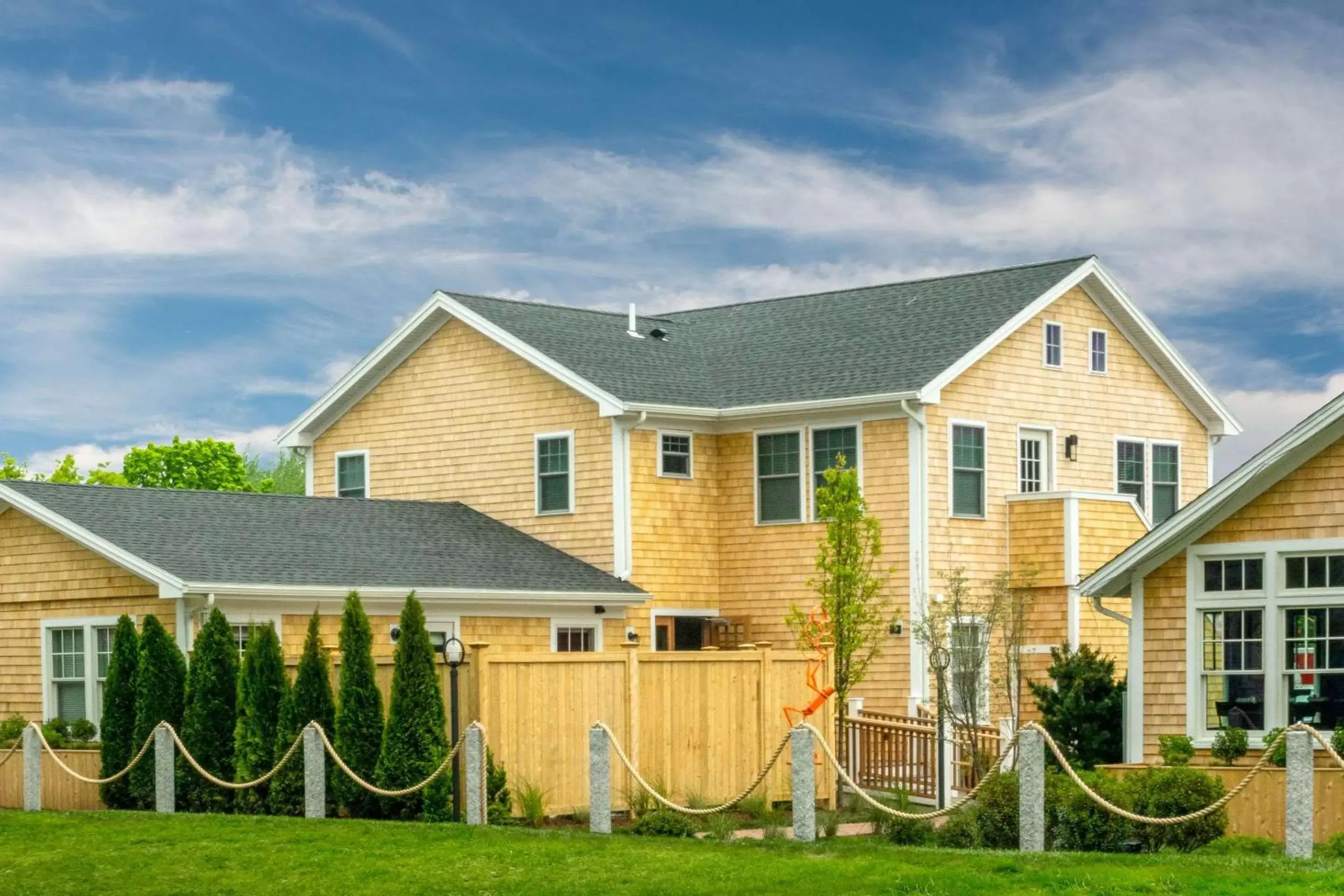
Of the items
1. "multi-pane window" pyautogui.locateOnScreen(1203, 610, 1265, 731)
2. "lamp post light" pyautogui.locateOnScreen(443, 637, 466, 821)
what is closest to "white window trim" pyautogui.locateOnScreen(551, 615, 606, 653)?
"lamp post light" pyautogui.locateOnScreen(443, 637, 466, 821)

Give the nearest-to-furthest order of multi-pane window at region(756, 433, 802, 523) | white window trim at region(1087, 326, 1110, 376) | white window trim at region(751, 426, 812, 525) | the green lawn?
the green lawn < white window trim at region(751, 426, 812, 525) < multi-pane window at region(756, 433, 802, 523) < white window trim at region(1087, 326, 1110, 376)

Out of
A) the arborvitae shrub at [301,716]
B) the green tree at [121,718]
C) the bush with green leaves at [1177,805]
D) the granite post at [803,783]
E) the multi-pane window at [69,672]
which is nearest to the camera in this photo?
the bush with green leaves at [1177,805]

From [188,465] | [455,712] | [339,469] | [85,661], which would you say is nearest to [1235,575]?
[455,712]

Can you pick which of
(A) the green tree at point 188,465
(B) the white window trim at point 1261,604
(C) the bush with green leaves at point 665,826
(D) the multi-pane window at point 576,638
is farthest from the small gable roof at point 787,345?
(A) the green tree at point 188,465

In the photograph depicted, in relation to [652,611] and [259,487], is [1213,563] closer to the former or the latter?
[652,611]

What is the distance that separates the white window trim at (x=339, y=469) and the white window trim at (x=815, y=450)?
8897 millimetres

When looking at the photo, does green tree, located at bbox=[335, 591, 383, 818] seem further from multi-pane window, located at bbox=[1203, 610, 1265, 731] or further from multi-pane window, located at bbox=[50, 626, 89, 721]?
multi-pane window, located at bbox=[1203, 610, 1265, 731]

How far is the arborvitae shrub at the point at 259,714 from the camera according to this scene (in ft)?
83.4

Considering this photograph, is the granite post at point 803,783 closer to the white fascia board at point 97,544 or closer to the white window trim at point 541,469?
the white fascia board at point 97,544

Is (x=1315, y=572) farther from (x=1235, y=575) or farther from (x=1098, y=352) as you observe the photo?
(x=1098, y=352)

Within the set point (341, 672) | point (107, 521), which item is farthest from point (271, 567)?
point (341, 672)

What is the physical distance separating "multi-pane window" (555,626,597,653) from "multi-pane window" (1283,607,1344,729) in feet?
41.3

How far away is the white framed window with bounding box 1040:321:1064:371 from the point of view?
36.5 metres

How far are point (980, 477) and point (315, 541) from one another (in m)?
11.0
